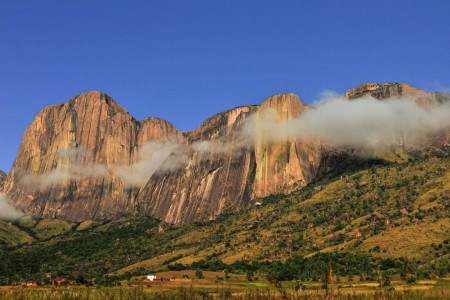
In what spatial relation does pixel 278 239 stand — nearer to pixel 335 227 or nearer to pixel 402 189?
pixel 335 227

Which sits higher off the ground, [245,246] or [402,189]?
[402,189]

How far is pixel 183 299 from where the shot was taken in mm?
38875

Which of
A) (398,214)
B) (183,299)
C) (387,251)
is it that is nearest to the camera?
(183,299)

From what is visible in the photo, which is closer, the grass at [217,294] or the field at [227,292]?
the grass at [217,294]

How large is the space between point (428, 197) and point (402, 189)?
18502mm

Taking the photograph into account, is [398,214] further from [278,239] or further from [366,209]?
[278,239]

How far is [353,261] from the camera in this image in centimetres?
14512

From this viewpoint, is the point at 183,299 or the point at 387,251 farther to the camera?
the point at 387,251

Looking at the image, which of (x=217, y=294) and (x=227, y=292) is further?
(x=227, y=292)

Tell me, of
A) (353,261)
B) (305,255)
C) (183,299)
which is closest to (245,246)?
(305,255)

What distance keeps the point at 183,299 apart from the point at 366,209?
165576 mm

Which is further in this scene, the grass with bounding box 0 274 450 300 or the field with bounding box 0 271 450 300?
the field with bounding box 0 271 450 300

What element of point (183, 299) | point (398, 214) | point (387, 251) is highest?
point (398, 214)

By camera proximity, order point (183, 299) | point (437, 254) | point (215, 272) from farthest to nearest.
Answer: point (215, 272), point (437, 254), point (183, 299)
